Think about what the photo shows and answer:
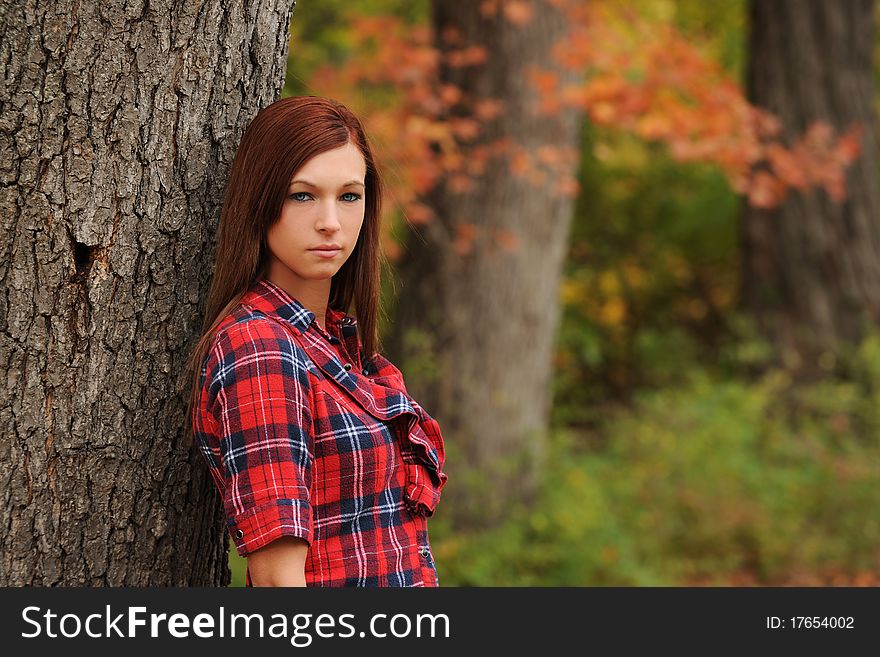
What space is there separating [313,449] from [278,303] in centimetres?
36

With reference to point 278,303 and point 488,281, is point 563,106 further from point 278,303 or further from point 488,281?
point 278,303

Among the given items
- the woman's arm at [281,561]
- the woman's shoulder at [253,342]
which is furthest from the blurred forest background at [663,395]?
the woman's arm at [281,561]

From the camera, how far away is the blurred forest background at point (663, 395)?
6.44 metres

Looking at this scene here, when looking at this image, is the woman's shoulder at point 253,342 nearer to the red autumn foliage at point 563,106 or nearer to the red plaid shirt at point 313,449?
the red plaid shirt at point 313,449

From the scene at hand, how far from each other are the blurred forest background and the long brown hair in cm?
217

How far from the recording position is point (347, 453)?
214 cm

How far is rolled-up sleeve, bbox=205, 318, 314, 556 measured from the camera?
199 cm

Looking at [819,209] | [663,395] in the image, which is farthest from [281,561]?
[819,209]

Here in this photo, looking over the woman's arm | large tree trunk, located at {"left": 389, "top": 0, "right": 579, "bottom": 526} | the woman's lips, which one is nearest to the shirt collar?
the woman's lips

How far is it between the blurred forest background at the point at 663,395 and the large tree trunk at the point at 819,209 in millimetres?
74

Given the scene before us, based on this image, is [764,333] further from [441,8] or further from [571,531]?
[441,8]

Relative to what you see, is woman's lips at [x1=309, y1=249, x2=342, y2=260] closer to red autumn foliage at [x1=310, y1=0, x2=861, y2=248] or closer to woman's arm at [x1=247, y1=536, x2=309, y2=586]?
woman's arm at [x1=247, y1=536, x2=309, y2=586]

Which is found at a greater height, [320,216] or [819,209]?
[819,209]

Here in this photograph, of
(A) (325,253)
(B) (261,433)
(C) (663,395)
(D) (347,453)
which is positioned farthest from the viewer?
(C) (663,395)
